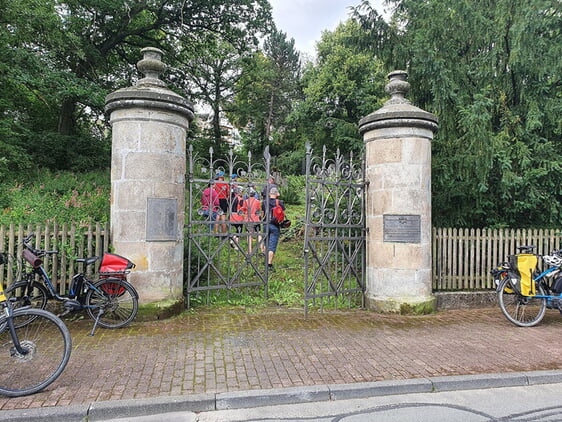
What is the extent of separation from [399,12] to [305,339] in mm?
7321

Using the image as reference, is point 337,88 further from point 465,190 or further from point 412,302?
point 412,302

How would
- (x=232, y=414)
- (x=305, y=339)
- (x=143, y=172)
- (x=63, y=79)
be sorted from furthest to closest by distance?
(x=63, y=79) < (x=143, y=172) < (x=305, y=339) < (x=232, y=414)

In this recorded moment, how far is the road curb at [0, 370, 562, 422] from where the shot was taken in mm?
3275

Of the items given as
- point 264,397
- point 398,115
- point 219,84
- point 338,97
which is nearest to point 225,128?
point 219,84

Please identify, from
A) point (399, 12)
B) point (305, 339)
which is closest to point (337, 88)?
point (399, 12)

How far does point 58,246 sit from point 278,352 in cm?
367

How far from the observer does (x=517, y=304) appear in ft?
20.5

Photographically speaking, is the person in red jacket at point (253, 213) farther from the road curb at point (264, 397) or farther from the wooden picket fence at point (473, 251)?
the road curb at point (264, 397)

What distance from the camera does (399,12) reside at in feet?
28.7

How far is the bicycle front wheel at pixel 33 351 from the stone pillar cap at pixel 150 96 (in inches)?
135

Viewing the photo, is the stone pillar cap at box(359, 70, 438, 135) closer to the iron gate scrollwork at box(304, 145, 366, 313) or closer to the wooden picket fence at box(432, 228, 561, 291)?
the iron gate scrollwork at box(304, 145, 366, 313)

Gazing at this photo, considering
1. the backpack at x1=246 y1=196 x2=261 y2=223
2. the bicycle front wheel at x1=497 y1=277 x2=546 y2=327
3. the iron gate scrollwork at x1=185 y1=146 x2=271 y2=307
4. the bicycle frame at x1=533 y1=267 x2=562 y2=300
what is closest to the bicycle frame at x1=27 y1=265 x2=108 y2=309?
the iron gate scrollwork at x1=185 y1=146 x2=271 y2=307

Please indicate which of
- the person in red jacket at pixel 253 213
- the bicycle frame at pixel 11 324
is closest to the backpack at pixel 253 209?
the person in red jacket at pixel 253 213

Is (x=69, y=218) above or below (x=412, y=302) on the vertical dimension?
above
